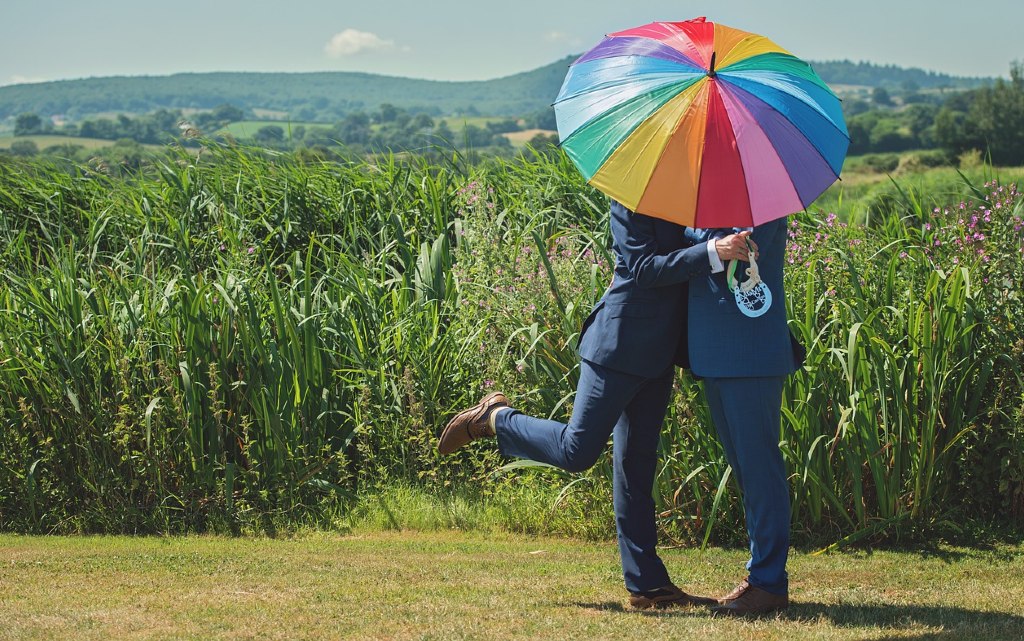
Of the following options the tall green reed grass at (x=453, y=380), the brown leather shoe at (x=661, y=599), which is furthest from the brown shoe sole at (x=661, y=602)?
the tall green reed grass at (x=453, y=380)

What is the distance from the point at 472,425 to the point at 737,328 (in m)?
1.18

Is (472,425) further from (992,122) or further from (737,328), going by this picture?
(992,122)

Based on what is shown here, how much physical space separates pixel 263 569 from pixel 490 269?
7.39 feet

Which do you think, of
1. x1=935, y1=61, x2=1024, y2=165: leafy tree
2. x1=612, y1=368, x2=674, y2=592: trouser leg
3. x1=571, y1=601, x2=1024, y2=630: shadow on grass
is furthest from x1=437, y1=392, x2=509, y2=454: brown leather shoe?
x1=935, y1=61, x2=1024, y2=165: leafy tree

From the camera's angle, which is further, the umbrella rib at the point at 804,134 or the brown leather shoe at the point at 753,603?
the brown leather shoe at the point at 753,603

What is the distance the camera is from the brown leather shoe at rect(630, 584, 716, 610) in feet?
12.2

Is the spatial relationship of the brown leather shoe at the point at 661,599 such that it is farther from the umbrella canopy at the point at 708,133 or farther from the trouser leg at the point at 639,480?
the umbrella canopy at the point at 708,133

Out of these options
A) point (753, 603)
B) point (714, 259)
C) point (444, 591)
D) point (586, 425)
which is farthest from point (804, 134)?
point (444, 591)

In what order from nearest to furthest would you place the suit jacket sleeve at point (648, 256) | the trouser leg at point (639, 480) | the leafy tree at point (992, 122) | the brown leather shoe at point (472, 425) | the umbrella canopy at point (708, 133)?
the umbrella canopy at point (708, 133)
the suit jacket sleeve at point (648, 256)
the trouser leg at point (639, 480)
the brown leather shoe at point (472, 425)
the leafy tree at point (992, 122)

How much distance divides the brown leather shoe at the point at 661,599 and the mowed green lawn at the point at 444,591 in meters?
0.07

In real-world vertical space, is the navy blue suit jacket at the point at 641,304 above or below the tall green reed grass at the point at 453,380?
above

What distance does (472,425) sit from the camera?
13.2ft

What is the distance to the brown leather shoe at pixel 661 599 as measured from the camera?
3729 millimetres

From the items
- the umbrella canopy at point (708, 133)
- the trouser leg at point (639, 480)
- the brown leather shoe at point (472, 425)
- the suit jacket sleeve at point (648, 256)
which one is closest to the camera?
the umbrella canopy at point (708, 133)
